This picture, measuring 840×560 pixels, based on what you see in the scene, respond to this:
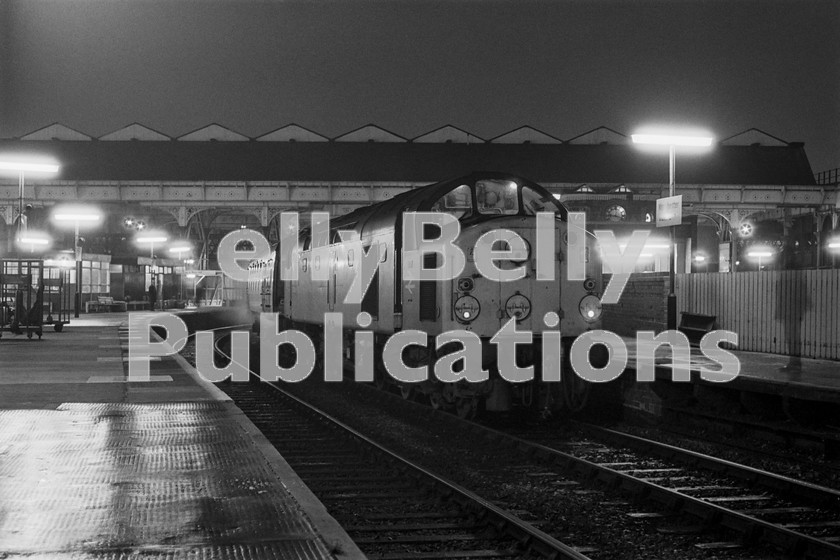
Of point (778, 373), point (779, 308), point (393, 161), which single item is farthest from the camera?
point (393, 161)

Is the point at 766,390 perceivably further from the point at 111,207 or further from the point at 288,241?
the point at 111,207

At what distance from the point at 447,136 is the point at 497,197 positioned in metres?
46.8

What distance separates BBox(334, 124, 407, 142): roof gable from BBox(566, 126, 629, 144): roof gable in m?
11.3

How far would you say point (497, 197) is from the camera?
1371cm

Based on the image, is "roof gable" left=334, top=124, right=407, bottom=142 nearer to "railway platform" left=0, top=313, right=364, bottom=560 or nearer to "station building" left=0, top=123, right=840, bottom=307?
"station building" left=0, top=123, right=840, bottom=307

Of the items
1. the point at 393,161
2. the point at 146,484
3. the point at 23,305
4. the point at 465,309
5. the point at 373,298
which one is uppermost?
the point at 393,161

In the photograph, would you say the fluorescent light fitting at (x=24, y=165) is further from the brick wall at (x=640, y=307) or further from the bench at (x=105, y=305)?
the bench at (x=105, y=305)

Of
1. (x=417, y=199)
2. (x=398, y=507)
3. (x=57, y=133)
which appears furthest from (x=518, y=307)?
(x=57, y=133)

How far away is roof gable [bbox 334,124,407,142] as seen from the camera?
5956 centimetres

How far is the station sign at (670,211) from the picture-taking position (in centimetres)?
2045

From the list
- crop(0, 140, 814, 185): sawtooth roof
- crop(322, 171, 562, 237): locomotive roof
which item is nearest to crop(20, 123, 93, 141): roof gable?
crop(0, 140, 814, 185): sawtooth roof

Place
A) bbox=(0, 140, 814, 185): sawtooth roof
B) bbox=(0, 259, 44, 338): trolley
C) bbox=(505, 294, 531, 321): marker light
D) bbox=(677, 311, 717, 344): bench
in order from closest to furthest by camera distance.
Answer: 1. bbox=(505, 294, 531, 321): marker light
2. bbox=(677, 311, 717, 344): bench
3. bbox=(0, 259, 44, 338): trolley
4. bbox=(0, 140, 814, 185): sawtooth roof

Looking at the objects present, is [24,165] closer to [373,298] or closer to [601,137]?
[373,298]

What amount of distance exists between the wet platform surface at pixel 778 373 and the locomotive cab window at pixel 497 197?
374 centimetres
